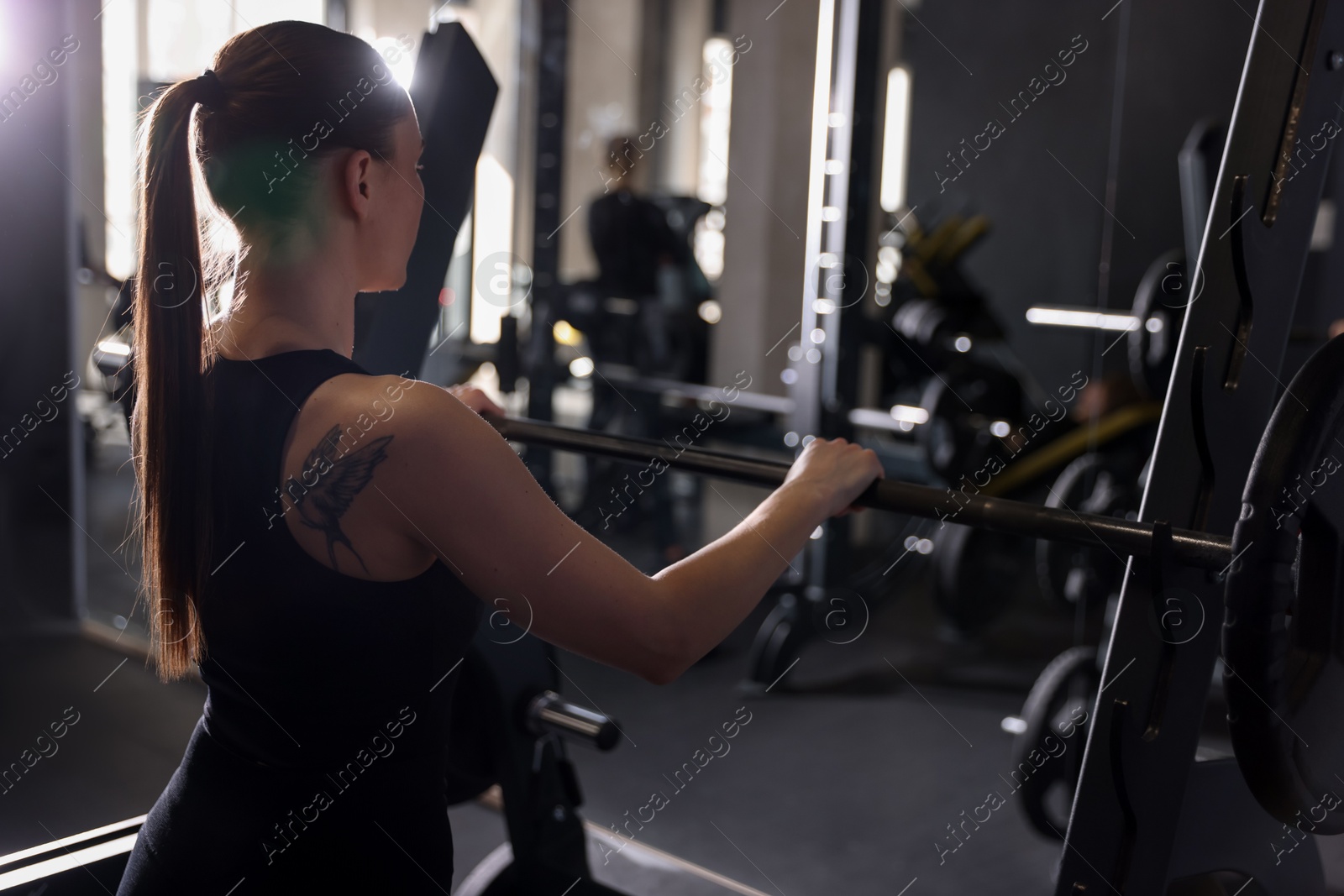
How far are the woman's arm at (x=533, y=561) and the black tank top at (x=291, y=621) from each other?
0.26 feet

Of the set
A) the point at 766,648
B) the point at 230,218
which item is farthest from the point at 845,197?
the point at 230,218

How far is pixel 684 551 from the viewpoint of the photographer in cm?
475

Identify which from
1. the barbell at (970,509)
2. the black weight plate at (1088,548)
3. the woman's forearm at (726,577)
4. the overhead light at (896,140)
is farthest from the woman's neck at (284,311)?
the overhead light at (896,140)

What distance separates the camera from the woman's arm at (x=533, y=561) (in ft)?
2.83

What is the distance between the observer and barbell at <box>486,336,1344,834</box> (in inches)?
36.4

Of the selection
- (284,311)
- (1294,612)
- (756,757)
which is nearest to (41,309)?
(756,757)

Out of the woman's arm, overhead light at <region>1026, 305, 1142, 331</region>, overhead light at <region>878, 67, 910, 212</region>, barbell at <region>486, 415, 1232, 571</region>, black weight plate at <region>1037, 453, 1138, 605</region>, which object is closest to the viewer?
the woman's arm

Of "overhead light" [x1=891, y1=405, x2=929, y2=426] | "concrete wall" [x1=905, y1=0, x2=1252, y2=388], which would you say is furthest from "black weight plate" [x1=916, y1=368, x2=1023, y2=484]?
"concrete wall" [x1=905, y1=0, x2=1252, y2=388]

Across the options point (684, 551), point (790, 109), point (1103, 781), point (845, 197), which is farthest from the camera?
point (790, 109)

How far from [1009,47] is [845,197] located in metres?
2.63

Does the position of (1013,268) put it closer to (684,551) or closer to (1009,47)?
(1009,47)

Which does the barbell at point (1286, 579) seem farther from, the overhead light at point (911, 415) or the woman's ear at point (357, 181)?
the overhead light at point (911, 415)

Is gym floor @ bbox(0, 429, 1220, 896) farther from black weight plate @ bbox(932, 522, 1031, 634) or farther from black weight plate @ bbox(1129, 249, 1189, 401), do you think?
black weight plate @ bbox(1129, 249, 1189, 401)

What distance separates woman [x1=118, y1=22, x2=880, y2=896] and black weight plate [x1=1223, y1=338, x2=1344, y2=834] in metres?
0.41
